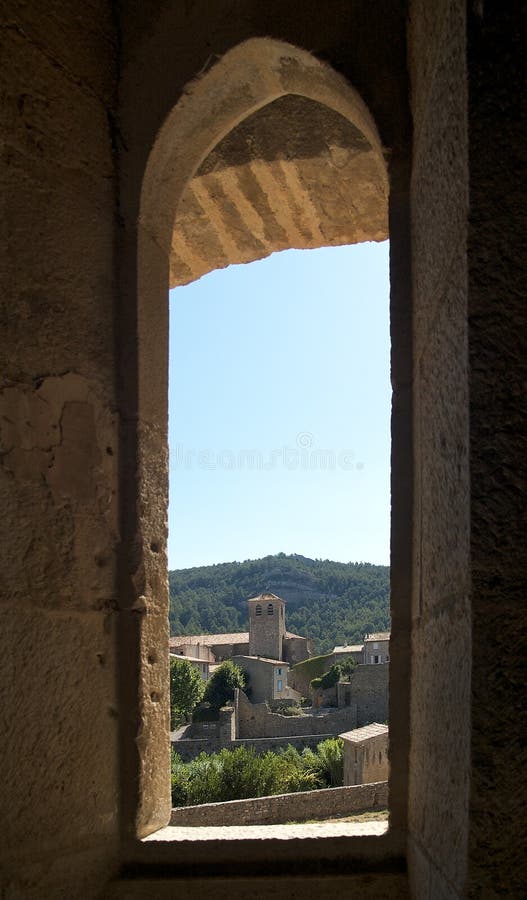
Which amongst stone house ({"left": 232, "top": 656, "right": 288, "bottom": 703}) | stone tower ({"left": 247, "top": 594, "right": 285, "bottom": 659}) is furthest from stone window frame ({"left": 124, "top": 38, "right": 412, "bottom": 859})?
stone tower ({"left": 247, "top": 594, "right": 285, "bottom": 659})

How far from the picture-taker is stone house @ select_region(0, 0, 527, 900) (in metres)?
1.39

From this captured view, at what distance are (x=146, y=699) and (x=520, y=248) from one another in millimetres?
1601

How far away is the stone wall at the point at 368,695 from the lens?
34.2 meters

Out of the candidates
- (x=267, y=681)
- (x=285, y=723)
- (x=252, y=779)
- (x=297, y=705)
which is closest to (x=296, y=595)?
(x=267, y=681)

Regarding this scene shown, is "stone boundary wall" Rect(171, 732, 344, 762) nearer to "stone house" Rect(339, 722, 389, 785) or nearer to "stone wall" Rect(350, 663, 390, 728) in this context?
"stone wall" Rect(350, 663, 390, 728)

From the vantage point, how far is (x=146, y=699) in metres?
2.29

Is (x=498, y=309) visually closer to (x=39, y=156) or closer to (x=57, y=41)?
(x=39, y=156)

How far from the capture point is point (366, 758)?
1806cm

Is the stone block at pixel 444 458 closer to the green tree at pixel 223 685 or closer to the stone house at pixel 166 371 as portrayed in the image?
the stone house at pixel 166 371

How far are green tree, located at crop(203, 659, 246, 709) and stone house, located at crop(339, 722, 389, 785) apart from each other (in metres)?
19.5

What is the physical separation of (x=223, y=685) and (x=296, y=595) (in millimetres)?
45890

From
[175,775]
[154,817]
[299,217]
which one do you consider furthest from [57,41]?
[175,775]

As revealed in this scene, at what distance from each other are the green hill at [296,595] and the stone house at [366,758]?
4068 cm

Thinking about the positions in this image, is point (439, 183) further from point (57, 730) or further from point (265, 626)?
point (265, 626)
